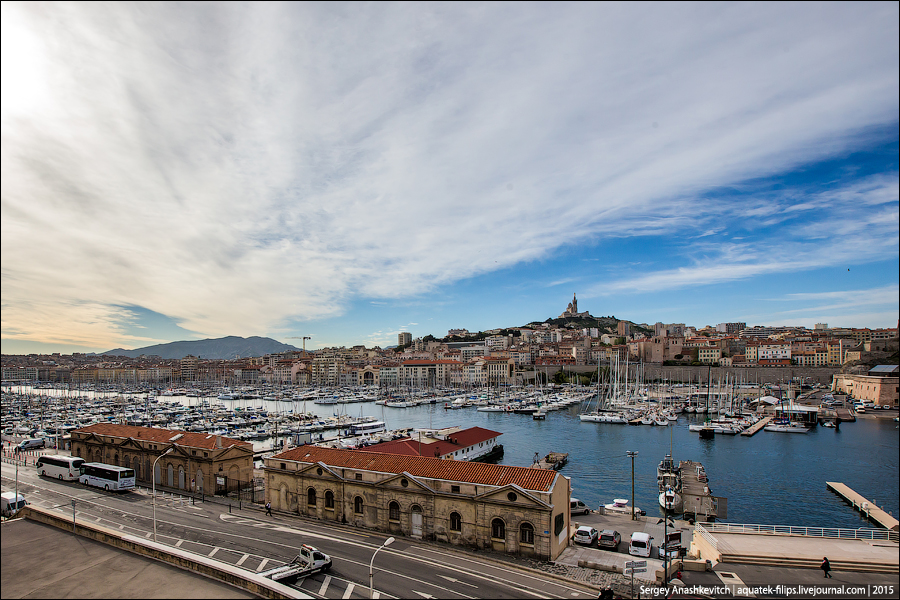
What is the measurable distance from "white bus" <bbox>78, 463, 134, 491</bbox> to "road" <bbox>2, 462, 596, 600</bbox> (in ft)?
2.12

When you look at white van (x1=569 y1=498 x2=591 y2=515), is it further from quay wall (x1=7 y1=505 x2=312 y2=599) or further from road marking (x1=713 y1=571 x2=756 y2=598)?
quay wall (x1=7 y1=505 x2=312 y2=599)

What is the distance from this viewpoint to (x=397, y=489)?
18438 mm

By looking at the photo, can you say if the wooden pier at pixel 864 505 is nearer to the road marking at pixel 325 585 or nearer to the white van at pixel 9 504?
the road marking at pixel 325 585

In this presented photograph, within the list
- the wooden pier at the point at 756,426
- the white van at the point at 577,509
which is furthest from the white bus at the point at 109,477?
the wooden pier at the point at 756,426

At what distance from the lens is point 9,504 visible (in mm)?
21516

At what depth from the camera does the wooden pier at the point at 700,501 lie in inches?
938

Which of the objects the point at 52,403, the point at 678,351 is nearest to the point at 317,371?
the point at 52,403

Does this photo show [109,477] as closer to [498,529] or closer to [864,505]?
[498,529]

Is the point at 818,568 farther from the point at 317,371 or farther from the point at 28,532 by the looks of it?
the point at 317,371

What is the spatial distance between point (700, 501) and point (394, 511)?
55.1 feet

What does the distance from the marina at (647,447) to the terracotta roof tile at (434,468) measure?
11.3m

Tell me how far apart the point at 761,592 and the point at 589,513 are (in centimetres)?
1119

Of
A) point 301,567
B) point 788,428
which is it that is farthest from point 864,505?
point 788,428

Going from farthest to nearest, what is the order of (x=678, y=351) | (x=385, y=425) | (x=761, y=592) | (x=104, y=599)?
(x=678, y=351) → (x=385, y=425) → (x=761, y=592) → (x=104, y=599)
